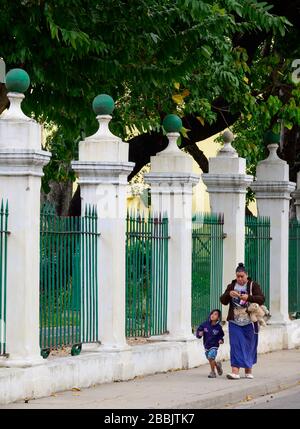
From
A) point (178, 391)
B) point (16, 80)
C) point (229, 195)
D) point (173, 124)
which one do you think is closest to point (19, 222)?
point (16, 80)

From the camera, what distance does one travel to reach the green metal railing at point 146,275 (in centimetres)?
1783

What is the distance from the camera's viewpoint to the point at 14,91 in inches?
589

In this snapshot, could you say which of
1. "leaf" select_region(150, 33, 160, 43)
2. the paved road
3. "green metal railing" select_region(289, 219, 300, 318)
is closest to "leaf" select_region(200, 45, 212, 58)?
"leaf" select_region(150, 33, 160, 43)

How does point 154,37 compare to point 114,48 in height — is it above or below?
above

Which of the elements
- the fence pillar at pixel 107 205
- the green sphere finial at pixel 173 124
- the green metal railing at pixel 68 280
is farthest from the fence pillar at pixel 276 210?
the green metal railing at pixel 68 280

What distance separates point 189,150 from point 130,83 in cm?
1562

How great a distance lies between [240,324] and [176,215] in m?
1.94

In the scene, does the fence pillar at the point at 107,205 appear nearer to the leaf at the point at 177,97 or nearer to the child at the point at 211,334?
the child at the point at 211,334

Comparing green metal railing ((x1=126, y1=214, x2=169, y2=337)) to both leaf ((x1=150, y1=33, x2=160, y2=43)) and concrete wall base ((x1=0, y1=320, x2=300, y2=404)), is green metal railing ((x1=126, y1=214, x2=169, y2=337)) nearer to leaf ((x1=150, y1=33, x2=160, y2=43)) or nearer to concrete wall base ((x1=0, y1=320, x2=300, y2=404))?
concrete wall base ((x1=0, y1=320, x2=300, y2=404))

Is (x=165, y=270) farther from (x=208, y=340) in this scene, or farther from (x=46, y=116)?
(x=46, y=116)

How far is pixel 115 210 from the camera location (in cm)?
1694

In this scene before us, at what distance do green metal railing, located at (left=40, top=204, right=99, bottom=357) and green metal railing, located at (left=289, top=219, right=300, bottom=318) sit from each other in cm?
827

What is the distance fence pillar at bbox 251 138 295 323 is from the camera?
76.0ft

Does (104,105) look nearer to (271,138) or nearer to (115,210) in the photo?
(115,210)
